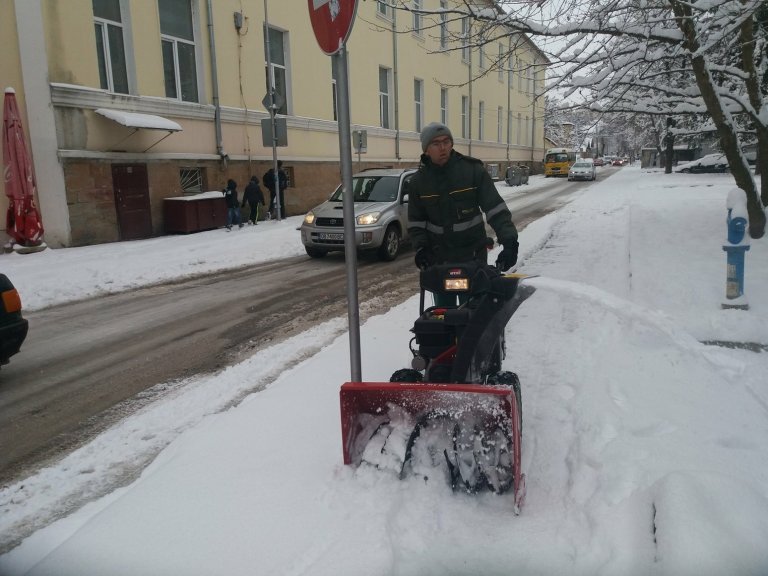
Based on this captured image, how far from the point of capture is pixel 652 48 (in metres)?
9.01

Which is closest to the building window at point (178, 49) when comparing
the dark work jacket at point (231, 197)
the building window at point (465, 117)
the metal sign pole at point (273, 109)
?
the metal sign pole at point (273, 109)

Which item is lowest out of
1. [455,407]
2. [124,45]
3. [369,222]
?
[455,407]

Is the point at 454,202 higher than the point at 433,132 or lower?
lower

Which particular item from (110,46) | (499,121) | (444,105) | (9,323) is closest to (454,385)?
(9,323)

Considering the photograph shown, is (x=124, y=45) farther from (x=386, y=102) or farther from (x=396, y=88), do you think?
(x=396, y=88)

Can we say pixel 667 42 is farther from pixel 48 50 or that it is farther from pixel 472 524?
pixel 48 50

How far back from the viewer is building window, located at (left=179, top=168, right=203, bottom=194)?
54.3ft

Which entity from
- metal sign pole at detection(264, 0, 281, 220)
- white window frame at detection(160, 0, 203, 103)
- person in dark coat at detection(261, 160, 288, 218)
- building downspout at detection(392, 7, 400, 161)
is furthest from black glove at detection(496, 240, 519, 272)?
building downspout at detection(392, 7, 400, 161)

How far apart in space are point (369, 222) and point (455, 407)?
856 cm

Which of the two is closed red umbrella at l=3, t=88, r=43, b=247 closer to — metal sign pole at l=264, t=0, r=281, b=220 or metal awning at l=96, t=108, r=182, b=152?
metal awning at l=96, t=108, r=182, b=152

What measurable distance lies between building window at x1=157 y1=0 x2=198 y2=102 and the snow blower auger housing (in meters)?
15.1

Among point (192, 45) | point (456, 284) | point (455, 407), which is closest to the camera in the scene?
point (455, 407)

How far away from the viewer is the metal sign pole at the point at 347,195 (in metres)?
3.09

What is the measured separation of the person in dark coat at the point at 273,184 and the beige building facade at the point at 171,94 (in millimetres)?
705
